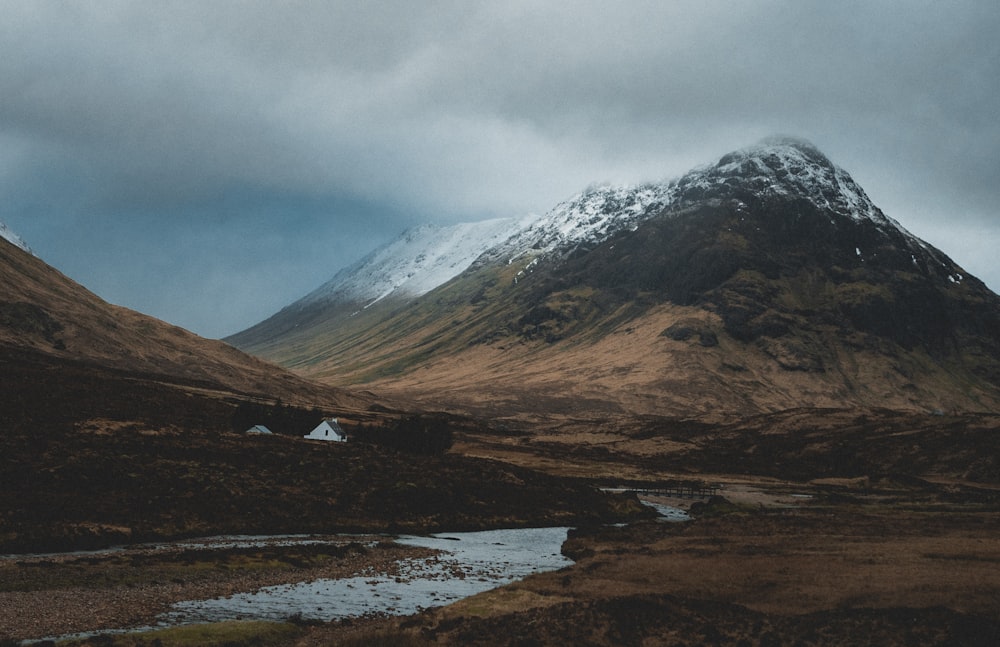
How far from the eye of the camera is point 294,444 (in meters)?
103

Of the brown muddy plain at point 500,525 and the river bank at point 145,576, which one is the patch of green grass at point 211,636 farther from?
the river bank at point 145,576

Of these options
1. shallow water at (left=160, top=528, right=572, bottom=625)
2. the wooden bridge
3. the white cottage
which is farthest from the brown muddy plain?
the white cottage

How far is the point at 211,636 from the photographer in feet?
100

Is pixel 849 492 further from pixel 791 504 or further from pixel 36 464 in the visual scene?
pixel 36 464

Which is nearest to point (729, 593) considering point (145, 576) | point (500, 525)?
point (145, 576)

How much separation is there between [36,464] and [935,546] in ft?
224

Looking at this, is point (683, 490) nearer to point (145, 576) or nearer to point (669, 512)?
point (669, 512)

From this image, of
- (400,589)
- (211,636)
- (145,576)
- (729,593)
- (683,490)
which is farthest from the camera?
(683,490)

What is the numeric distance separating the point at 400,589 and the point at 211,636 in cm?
1465

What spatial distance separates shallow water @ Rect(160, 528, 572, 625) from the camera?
122 feet

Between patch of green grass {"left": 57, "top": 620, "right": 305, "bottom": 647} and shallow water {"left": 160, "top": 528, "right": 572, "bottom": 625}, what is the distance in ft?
8.76

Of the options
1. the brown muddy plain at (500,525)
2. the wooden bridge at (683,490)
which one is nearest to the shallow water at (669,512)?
the brown muddy plain at (500,525)

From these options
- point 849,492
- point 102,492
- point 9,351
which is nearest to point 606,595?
point 102,492

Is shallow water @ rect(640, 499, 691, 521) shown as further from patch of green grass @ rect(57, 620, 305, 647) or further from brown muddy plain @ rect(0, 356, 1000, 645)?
patch of green grass @ rect(57, 620, 305, 647)
